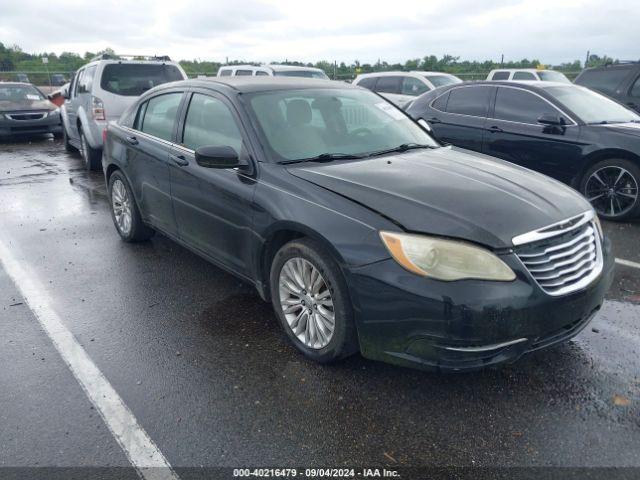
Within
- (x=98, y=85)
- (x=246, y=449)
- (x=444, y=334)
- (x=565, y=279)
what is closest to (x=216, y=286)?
(x=246, y=449)

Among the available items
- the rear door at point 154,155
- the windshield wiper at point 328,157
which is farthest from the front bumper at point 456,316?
the rear door at point 154,155

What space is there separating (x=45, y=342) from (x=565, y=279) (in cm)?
327

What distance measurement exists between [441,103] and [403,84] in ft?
19.9

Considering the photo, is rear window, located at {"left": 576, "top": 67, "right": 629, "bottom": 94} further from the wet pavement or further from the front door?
the front door

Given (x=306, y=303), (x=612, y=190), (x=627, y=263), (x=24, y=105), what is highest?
(x=24, y=105)

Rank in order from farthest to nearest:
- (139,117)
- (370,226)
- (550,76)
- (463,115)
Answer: (550,76), (463,115), (139,117), (370,226)

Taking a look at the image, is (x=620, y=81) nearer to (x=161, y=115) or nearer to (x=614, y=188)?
(x=614, y=188)

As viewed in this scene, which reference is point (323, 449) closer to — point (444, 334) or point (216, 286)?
point (444, 334)

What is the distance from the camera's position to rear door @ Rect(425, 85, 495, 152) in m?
7.48

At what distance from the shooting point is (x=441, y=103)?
26.5 feet

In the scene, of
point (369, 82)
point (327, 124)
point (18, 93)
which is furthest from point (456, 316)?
point (18, 93)

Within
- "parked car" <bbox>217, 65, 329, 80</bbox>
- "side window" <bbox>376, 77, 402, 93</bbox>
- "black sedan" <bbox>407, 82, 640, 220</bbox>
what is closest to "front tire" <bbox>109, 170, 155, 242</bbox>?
"black sedan" <bbox>407, 82, 640, 220</bbox>

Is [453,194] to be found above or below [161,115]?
below

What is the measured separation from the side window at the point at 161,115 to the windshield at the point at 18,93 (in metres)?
10.9
